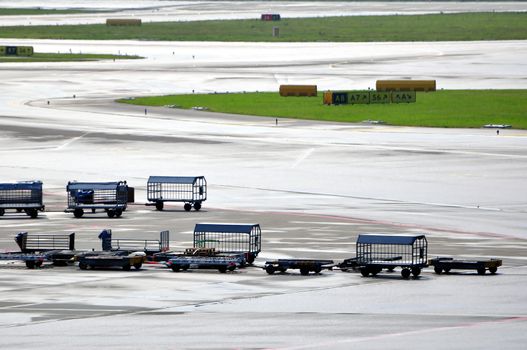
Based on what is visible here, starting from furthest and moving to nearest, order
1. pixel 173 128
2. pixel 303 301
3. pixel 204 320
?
1. pixel 173 128
2. pixel 303 301
3. pixel 204 320

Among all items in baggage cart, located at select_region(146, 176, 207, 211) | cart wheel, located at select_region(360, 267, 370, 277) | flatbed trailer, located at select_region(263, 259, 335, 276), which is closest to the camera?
cart wheel, located at select_region(360, 267, 370, 277)

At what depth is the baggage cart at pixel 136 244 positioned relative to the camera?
158 ft

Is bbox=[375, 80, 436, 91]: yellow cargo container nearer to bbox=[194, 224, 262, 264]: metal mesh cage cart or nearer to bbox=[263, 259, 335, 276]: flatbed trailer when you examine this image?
bbox=[194, 224, 262, 264]: metal mesh cage cart

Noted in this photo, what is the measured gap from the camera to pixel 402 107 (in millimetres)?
121562

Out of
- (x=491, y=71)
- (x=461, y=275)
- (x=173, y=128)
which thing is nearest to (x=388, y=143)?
(x=173, y=128)

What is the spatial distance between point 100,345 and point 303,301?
26.9 feet

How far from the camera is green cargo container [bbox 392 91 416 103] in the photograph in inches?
4956

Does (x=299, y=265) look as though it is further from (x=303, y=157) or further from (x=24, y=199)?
(x=303, y=157)

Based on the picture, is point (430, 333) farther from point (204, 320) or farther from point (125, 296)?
point (125, 296)

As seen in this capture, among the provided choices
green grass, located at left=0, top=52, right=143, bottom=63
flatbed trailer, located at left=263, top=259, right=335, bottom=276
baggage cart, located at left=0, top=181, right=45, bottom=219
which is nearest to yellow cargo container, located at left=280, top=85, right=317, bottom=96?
green grass, located at left=0, top=52, right=143, bottom=63

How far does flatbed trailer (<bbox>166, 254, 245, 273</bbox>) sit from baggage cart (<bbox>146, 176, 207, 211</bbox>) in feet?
60.5

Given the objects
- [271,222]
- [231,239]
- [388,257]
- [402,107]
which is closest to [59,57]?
[402,107]

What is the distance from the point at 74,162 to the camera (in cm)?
8481

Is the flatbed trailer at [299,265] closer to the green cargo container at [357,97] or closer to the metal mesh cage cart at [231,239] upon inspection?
the metal mesh cage cart at [231,239]
